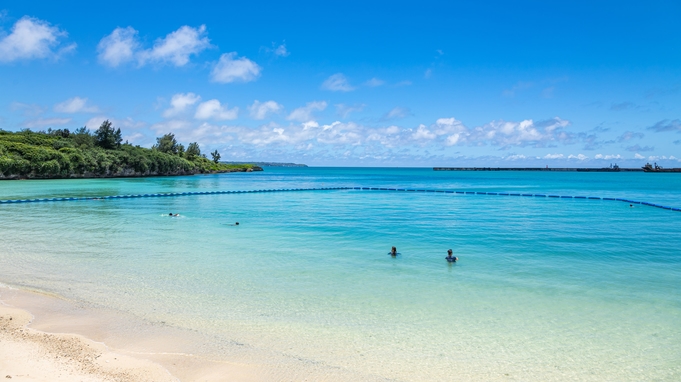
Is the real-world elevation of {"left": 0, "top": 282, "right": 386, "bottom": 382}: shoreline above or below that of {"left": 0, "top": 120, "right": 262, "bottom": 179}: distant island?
below

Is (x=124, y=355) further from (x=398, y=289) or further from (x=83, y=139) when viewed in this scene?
(x=83, y=139)

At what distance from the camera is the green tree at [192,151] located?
126 m

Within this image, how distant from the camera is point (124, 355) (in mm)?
6879

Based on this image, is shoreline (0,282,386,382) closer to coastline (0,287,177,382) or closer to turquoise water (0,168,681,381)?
coastline (0,287,177,382)

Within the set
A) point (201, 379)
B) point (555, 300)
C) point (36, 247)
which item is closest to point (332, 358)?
point (201, 379)

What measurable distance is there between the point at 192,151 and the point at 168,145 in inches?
416

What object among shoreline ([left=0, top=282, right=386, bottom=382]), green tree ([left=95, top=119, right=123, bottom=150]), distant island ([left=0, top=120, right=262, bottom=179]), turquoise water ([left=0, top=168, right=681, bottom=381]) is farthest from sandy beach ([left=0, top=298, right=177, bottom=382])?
green tree ([left=95, top=119, right=123, bottom=150])

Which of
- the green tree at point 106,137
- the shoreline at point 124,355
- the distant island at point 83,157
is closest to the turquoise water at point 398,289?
the shoreline at point 124,355

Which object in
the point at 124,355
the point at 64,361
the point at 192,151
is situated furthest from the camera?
the point at 192,151

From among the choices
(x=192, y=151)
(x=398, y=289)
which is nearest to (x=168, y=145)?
(x=192, y=151)

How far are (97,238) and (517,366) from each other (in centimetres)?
1678

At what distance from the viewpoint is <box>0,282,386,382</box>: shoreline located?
623cm

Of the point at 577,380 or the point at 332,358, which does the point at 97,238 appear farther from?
the point at 577,380

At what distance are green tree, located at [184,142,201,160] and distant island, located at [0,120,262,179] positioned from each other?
1972mm
